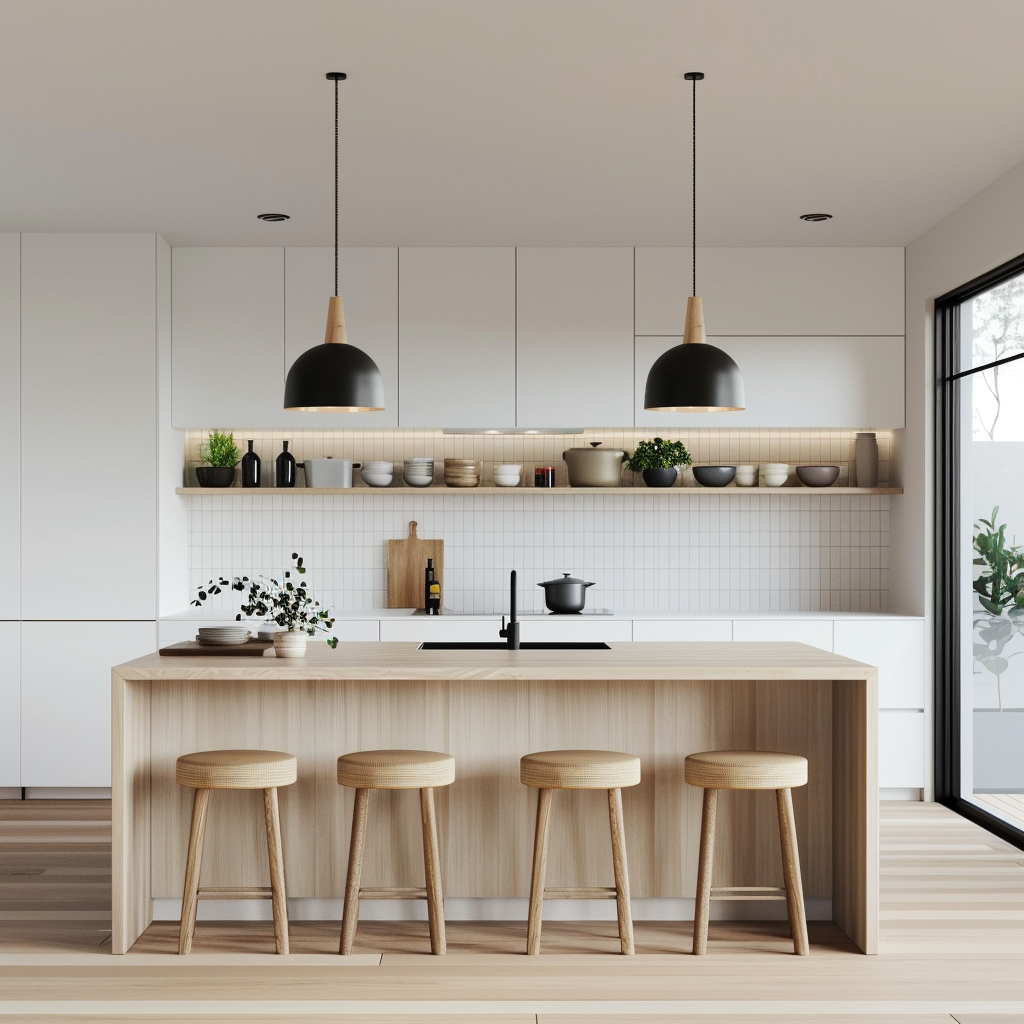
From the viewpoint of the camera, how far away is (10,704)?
17.8 feet

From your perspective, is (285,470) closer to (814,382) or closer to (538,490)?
(538,490)

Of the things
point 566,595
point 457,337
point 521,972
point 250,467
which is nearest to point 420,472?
point 457,337

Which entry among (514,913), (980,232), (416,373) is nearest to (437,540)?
(416,373)

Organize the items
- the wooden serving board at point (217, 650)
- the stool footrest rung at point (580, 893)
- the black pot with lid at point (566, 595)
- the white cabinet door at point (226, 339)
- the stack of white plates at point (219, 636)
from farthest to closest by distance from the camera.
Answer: the white cabinet door at point (226, 339), the black pot with lid at point (566, 595), the stack of white plates at point (219, 636), the wooden serving board at point (217, 650), the stool footrest rung at point (580, 893)

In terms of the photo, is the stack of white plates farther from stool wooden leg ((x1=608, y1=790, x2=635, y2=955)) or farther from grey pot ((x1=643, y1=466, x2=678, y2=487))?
grey pot ((x1=643, y1=466, x2=678, y2=487))

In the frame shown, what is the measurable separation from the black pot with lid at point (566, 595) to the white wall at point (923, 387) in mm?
1661

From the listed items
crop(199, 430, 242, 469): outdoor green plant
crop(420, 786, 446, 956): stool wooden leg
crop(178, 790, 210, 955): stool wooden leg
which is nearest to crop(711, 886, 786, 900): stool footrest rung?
crop(420, 786, 446, 956): stool wooden leg

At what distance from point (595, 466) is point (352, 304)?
1510mm

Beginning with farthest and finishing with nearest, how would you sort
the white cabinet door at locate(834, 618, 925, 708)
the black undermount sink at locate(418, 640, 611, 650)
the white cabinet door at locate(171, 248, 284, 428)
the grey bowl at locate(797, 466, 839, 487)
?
the grey bowl at locate(797, 466, 839, 487) < the white cabinet door at locate(171, 248, 284, 428) < the white cabinet door at locate(834, 618, 925, 708) < the black undermount sink at locate(418, 640, 611, 650)

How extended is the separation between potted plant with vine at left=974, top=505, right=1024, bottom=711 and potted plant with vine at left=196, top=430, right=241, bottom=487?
3723mm

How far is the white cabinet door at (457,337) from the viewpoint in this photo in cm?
575

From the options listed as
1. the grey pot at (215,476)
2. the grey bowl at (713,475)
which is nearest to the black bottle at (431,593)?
the grey pot at (215,476)

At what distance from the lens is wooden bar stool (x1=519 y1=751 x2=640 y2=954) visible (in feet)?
11.0

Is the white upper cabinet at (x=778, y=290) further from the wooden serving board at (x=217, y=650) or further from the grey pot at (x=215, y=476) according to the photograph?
the wooden serving board at (x=217, y=650)
